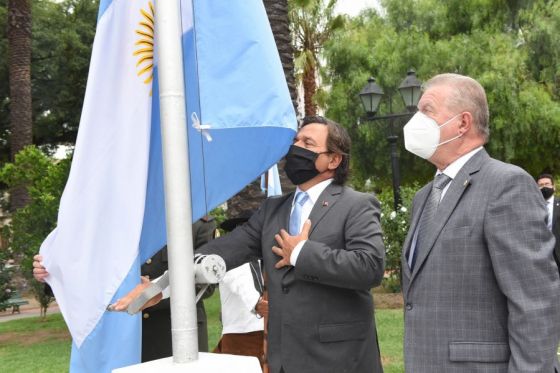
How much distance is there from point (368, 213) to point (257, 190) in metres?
6.80

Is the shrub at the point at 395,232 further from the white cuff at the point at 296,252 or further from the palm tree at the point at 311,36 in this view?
the palm tree at the point at 311,36

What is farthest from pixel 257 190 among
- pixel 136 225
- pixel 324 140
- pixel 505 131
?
pixel 505 131

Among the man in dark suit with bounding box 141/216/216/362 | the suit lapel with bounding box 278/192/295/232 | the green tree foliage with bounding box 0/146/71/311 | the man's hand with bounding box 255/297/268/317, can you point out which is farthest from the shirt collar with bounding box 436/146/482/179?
the green tree foliage with bounding box 0/146/71/311

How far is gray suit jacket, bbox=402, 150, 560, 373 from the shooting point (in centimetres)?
254

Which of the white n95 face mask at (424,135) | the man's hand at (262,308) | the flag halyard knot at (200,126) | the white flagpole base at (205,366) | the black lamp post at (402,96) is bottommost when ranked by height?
the white flagpole base at (205,366)

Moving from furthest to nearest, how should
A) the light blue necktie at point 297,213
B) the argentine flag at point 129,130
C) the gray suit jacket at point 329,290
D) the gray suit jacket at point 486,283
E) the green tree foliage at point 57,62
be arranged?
the green tree foliage at point 57,62, the light blue necktie at point 297,213, the gray suit jacket at point 329,290, the argentine flag at point 129,130, the gray suit jacket at point 486,283

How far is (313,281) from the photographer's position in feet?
10.7

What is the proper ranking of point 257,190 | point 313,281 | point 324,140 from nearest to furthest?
point 313,281 < point 324,140 < point 257,190

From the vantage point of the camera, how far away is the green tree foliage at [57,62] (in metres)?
27.1

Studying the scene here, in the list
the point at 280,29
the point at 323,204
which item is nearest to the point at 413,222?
the point at 323,204

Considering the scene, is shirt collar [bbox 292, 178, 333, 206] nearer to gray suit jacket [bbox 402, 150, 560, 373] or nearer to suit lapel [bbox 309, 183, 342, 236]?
suit lapel [bbox 309, 183, 342, 236]

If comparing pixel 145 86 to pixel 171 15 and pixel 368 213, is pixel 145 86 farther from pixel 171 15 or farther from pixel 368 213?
pixel 368 213

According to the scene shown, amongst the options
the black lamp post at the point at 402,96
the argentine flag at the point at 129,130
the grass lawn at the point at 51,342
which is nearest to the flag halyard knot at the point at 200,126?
the argentine flag at the point at 129,130

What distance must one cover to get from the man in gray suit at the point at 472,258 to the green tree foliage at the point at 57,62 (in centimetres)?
2543
